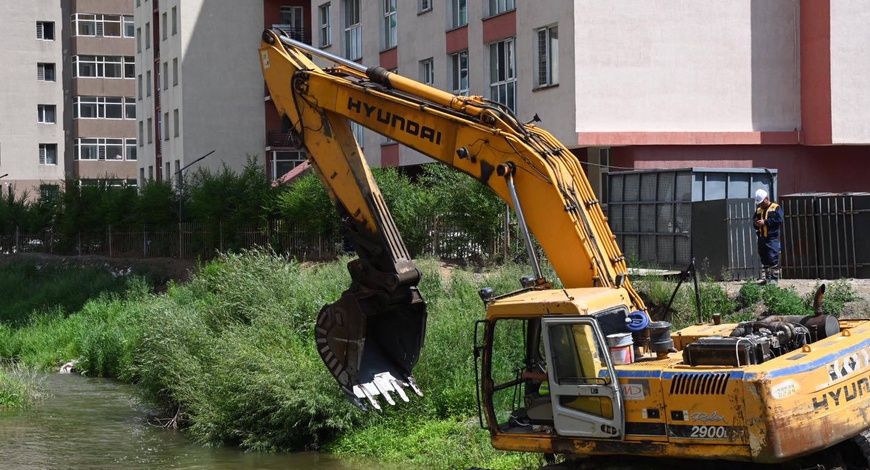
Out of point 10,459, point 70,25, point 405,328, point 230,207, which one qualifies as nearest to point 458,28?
point 230,207

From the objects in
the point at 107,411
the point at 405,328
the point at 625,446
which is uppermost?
the point at 405,328

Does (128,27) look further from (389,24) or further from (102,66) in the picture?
(389,24)

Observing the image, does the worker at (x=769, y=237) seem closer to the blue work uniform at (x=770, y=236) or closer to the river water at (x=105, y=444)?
the blue work uniform at (x=770, y=236)

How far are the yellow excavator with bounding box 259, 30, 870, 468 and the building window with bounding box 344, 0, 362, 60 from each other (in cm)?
2727

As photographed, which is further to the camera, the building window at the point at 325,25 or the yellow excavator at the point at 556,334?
the building window at the point at 325,25

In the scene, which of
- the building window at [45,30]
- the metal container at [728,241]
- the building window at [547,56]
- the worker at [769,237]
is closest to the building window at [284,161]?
the building window at [547,56]

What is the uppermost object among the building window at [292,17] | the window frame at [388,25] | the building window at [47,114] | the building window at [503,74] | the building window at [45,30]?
the building window at [45,30]

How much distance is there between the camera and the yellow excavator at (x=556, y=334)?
961 centimetres

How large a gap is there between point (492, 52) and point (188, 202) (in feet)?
46.6

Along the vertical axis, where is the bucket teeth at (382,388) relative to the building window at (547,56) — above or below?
below

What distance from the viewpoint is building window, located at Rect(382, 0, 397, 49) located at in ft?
128

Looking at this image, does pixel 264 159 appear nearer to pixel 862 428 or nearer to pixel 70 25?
pixel 70 25

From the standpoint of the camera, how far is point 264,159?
183ft

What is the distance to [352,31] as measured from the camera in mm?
42000
